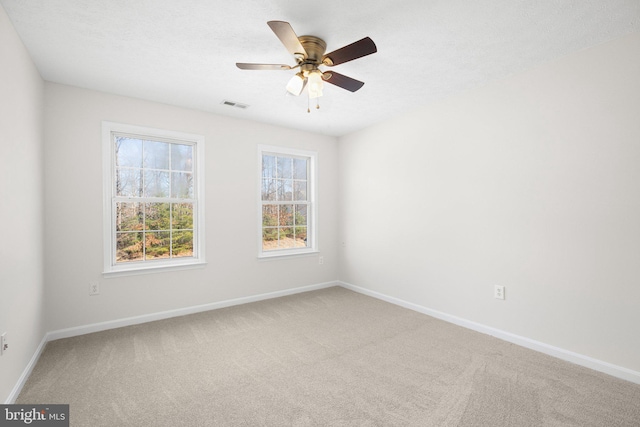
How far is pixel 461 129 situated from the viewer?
324 centimetres

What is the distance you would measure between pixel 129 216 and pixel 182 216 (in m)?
0.55

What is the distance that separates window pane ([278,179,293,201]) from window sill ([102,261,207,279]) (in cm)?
146

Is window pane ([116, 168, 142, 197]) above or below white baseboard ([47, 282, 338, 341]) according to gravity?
above

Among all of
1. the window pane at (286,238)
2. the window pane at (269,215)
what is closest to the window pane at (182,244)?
the window pane at (269,215)

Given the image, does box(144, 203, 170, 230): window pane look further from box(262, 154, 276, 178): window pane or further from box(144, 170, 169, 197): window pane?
box(262, 154, 276, 178): window pane

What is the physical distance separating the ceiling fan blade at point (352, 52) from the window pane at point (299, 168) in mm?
2563

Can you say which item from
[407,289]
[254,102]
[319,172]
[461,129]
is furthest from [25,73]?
[407,289]

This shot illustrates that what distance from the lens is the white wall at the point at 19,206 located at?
73.8 inches

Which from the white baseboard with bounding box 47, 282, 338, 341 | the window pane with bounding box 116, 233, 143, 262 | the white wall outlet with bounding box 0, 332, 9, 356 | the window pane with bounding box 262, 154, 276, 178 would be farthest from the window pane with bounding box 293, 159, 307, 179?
the white wall outlet with bounding box 0, 332, 9, 356

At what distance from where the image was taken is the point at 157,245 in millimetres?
3543

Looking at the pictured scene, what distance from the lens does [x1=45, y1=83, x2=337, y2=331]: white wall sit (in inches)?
115

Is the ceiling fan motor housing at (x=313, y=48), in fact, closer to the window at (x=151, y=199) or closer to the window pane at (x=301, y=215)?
the window at (x=151, y=199)

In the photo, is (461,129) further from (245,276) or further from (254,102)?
(245,276)

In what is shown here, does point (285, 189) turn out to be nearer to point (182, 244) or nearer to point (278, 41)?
point (182, 244)
